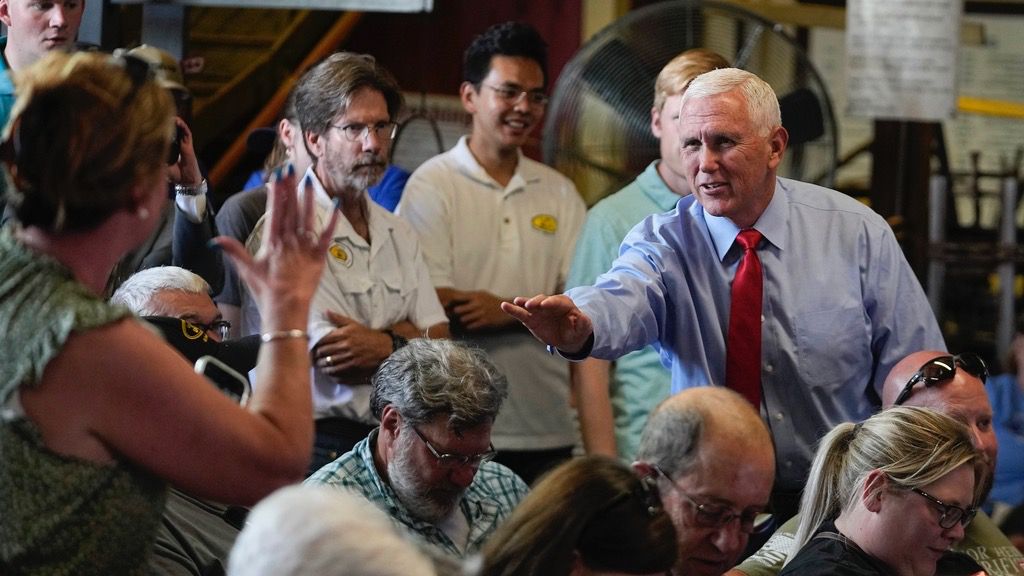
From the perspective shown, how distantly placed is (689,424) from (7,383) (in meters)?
1.28

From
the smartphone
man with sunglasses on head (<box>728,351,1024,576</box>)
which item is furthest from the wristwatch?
the smartphone

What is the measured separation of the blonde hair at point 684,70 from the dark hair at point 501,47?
0.52 meters

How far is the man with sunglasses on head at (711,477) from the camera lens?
2.50m

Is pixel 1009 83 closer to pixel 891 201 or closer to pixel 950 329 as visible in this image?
pixel 950 329

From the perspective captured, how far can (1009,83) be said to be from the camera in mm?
7957

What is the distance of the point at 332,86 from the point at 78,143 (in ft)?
5.99

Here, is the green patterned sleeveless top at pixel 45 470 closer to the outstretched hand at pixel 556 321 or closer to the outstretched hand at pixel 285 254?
the outstretched hand at pixel 285 254

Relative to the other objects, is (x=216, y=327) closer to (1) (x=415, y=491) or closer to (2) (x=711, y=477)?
(1) (x=415, y=491)

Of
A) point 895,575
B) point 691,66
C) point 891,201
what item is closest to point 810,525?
point 895,575

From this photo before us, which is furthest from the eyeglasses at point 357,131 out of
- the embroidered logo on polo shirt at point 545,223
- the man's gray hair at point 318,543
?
the man's gray hair at point 318,543

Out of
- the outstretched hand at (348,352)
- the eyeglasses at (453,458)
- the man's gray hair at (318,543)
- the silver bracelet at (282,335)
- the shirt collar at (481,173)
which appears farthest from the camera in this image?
the shirt collar at (481,173)

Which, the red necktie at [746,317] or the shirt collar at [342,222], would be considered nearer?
the red necktie at [746,317]

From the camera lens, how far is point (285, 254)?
1.73m

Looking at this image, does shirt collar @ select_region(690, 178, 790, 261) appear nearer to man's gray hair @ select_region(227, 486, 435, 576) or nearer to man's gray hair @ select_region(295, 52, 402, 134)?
man's gray hair @ select_region(295, 52, 402, 134)
